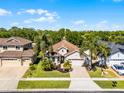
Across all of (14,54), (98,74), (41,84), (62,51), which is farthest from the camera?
(62,51)

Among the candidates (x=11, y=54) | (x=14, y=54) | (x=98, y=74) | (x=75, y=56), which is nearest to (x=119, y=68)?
(x=98, y=74)

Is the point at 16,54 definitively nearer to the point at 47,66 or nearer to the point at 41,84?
the point at 47,66

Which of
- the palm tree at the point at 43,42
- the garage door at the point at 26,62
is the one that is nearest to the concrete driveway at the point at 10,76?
the garage door at the point at 26,62

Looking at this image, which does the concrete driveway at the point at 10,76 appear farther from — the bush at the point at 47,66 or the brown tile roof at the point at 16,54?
the bush at the point at 47,66

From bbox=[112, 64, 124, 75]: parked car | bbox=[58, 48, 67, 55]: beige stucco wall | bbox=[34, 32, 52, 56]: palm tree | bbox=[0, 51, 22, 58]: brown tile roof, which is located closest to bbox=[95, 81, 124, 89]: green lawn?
bbox=[112, 64, 124, 75]: parked car

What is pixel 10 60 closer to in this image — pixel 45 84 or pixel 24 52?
pixel 24 52

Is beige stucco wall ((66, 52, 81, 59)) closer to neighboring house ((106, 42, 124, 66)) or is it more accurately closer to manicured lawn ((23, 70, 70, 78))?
neighboring house ((106, 42, 124, 66))
